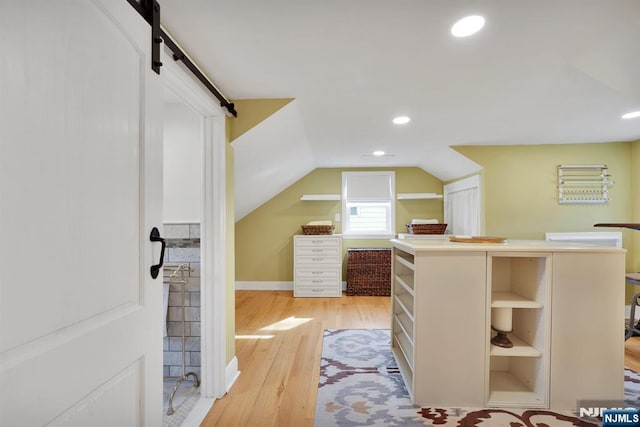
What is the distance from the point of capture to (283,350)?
2.62 m

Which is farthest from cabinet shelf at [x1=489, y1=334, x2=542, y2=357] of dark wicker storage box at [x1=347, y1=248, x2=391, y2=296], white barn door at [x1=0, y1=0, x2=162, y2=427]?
dark wicker storage box at [x1=347, y1=248, x2=391, y2=296]

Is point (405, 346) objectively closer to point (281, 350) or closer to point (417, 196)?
point (281, 350)

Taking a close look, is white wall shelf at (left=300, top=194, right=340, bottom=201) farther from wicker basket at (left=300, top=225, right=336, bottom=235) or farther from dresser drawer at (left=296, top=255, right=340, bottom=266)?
dresser drawer at (left=296, top=255, right=340, bottom=266)

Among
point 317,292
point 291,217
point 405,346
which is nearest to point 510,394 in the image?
point 405,346

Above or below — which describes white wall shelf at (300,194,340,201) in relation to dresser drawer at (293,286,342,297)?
above

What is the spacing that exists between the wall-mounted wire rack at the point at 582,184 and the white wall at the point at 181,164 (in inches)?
155

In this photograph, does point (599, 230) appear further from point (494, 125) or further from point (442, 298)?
point (442, 298)

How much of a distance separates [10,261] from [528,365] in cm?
246

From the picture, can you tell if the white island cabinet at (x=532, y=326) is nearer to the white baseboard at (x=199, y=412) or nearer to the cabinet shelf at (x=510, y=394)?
the cabinet shelf at (x=510, y=394)

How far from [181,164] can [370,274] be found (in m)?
3.21

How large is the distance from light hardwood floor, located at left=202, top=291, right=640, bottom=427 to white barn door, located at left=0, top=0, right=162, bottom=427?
0.92 m

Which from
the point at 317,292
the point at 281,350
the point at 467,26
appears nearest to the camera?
the point at 467,26

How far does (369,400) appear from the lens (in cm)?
187

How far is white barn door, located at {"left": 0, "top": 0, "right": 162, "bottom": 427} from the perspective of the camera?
0.57 m
